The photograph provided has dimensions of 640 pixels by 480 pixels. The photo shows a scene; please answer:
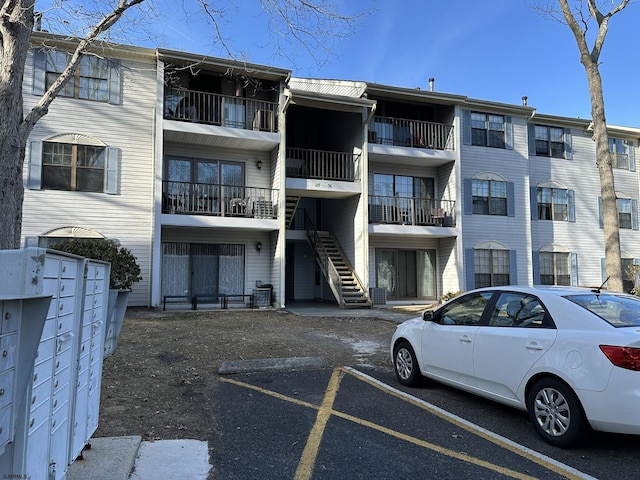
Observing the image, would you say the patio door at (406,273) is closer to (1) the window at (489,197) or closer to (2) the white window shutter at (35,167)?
(1) the window at (489,197)

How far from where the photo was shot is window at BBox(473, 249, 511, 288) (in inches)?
733

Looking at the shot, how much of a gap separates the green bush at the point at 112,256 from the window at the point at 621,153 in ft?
71.8

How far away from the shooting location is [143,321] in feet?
38.3

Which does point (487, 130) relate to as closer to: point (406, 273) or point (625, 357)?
point (406, 273)

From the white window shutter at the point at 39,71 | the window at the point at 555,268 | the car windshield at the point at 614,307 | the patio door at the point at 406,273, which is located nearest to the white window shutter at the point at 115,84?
the white window shutter at the point at 39,71

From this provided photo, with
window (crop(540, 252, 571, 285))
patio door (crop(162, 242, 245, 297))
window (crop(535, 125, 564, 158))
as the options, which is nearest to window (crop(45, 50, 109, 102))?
patio door (crop(162, 242, 245, 297))

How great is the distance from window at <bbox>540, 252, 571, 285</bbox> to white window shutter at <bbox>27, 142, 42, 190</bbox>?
1927cm

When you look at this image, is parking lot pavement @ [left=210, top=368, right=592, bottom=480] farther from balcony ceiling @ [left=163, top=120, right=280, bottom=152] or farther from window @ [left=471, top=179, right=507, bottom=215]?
window @ [left=471, top=179, right=507, bottom=215]

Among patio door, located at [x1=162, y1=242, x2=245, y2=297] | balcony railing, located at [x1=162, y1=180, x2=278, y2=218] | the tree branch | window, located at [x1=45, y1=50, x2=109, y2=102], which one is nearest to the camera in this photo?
the tree branch

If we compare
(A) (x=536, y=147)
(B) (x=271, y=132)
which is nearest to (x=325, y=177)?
(B) (x=271, y=132)

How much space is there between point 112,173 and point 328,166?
7.53 meters

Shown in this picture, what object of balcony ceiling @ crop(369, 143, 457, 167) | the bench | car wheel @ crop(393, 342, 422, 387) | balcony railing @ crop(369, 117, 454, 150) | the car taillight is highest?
balcony railing @ crop(369, 117, 454, 150)

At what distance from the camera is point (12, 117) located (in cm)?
684

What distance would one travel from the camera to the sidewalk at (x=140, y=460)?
134 inches
